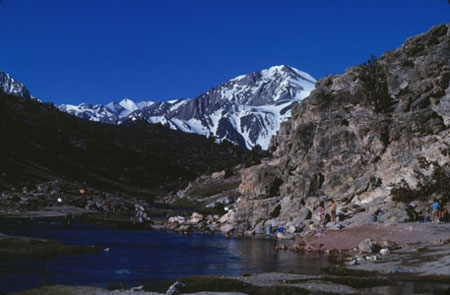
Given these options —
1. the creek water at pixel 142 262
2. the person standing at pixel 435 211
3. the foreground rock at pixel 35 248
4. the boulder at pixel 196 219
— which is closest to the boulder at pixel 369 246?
the creek water at pixel 142 262

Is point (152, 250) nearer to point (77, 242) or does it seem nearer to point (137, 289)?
point (77, 242)

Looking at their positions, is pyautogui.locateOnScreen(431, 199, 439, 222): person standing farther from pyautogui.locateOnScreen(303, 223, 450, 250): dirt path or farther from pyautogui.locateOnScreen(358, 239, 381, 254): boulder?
pyautogui.locateOnScreen(358, 239, 381, 254): boulder

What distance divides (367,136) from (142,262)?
50714mm

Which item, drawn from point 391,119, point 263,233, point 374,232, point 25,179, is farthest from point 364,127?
point 25,179

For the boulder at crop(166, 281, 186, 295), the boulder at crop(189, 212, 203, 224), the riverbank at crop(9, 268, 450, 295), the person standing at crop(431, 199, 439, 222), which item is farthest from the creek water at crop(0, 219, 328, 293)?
the boulder at crop(189, 212, 203, 224)

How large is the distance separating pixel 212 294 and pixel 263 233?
54445mm

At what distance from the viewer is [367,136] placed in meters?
78.6

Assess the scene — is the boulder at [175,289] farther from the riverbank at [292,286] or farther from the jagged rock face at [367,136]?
the jagged rock face at [367,136]

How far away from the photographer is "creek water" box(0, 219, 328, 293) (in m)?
31.7

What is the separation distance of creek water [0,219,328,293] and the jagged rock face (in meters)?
19.7

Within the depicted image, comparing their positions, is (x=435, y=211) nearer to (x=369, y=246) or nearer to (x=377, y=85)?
(x=369, y=246)

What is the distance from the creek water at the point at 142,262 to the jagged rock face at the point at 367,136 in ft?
64.6

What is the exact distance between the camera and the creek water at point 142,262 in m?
31.7

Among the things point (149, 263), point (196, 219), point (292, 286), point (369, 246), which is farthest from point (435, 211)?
point (196, 219)
